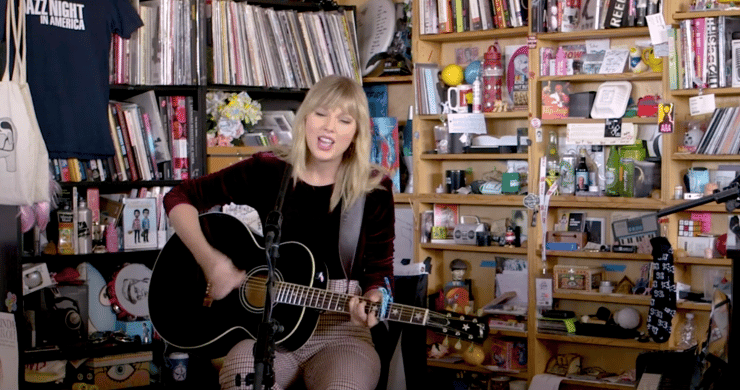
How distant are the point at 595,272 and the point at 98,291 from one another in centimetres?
226

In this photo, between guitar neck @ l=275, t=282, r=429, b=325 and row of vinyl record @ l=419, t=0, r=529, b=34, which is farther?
row of vinyl record @ l=419, t=0, r=529, b=34

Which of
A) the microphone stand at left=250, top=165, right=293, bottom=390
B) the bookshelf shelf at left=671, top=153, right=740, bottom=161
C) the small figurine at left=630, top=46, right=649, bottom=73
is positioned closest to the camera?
the microphone stand at left=250, top=165, right=293, bottom=390

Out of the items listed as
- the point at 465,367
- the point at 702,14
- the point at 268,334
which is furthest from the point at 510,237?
the point at 268,334

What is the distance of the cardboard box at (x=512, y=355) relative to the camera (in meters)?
4.54

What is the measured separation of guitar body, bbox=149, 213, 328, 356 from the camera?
9.14 feet

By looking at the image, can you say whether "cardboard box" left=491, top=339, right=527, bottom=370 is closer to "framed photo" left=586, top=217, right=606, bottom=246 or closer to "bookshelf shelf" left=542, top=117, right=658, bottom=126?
"framed photo" left=586, top=217, right=606, bottom=246

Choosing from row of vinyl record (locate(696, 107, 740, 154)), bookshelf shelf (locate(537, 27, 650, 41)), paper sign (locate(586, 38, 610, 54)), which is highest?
bookshelf shelf (locate(537, 27, 650, 41))

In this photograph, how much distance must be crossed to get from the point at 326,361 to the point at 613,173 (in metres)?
2.10

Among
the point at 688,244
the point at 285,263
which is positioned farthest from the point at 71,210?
the point at 688,244

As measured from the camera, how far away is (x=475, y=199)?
4.57 m

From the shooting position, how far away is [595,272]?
4391 mm

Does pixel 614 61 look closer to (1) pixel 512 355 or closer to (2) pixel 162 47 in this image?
(1) pixel 512 355

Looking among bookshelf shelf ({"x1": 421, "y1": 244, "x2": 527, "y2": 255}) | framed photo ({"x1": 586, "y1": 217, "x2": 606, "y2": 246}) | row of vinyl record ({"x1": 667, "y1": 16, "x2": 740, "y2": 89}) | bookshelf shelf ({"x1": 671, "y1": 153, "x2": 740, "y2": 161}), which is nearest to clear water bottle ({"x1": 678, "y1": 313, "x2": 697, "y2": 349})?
framed photo ({"x1": 586, "y1": 217, "x2": 606, "y2": 246})

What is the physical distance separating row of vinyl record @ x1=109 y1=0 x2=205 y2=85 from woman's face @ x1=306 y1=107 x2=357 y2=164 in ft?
4.97
